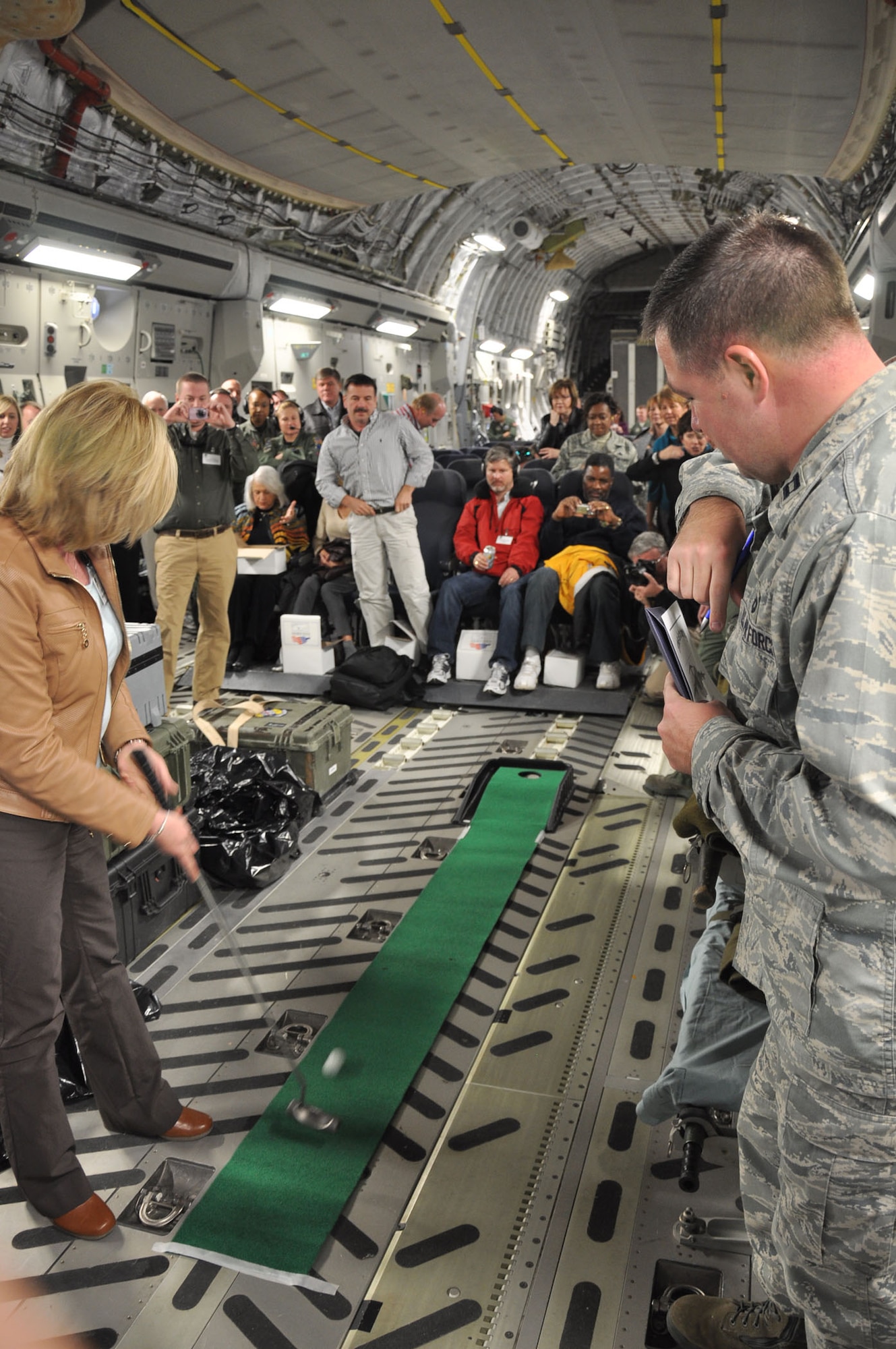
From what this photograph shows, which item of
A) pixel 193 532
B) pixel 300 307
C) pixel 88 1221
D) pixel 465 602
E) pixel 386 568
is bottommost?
pixel 88 1221

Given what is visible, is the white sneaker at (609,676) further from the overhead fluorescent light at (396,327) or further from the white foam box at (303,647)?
the overhead fluorescent light at (396,327)

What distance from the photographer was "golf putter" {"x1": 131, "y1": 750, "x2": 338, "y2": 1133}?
2.70 m

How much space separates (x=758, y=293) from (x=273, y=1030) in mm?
2949

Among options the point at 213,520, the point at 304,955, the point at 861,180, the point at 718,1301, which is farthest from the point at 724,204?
the point at 718,1301

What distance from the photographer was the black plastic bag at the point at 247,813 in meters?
4.46

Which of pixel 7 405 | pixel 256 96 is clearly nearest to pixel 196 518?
pixel 7 405

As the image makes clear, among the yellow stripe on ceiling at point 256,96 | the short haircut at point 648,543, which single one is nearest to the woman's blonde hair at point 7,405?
the yellow stripe on ceiling at point 256,96

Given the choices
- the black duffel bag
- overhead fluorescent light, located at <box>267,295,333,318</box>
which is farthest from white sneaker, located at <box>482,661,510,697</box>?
overhead fluorescent light, located at <box>267,295,333,318</box>

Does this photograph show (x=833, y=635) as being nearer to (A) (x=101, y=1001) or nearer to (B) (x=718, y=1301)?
(B) (x=718, y=1301)

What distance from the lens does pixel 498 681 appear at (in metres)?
7.26

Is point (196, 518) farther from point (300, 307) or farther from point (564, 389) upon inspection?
point (300, 307)

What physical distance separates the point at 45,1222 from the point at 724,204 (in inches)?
811

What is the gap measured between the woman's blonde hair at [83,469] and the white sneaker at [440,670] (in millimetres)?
5133

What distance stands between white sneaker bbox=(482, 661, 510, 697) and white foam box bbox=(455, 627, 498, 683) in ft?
0.77
